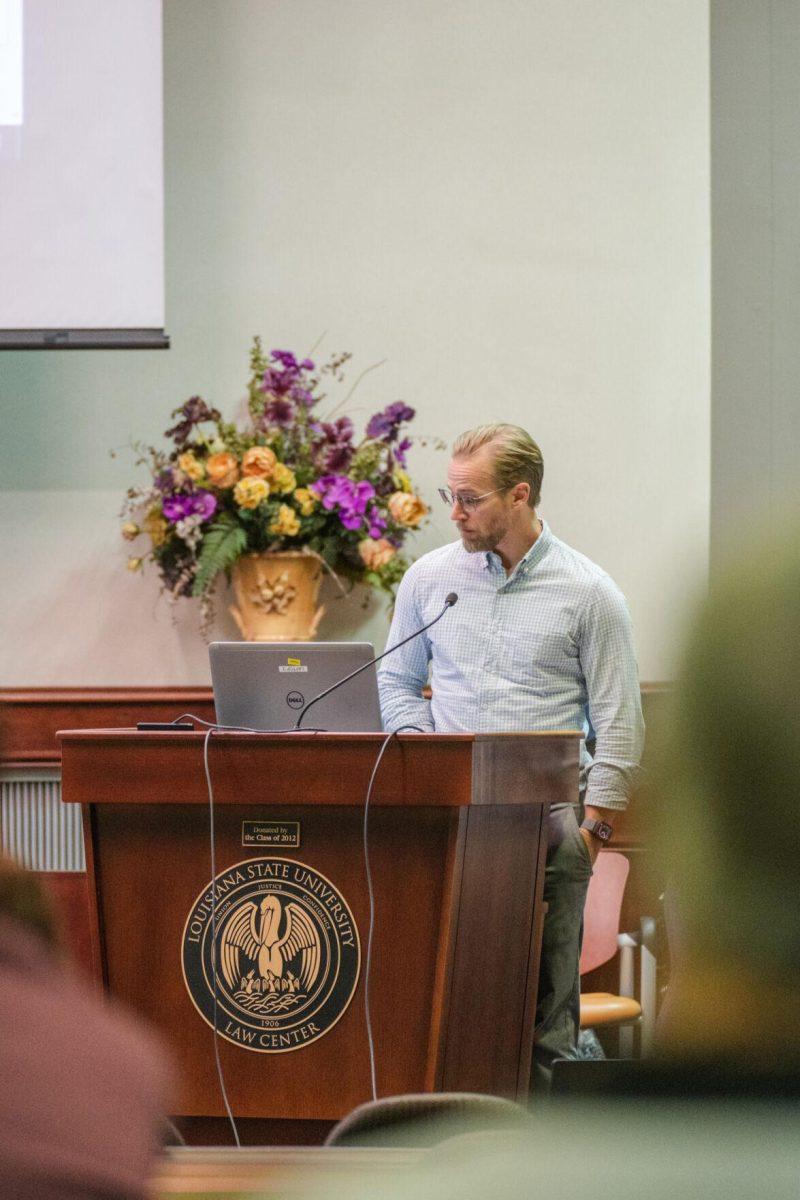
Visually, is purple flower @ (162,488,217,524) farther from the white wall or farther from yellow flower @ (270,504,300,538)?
the white wall

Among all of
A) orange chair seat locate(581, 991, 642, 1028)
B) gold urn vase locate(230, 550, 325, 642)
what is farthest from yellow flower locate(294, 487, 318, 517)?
orange chair seat locate(581, 991, 642, 1028)

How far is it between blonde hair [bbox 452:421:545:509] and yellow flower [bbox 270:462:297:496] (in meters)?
0.45

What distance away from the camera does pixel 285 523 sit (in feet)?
11.2

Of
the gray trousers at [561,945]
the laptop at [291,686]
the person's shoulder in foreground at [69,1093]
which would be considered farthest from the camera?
the gray trousers at [561,945]

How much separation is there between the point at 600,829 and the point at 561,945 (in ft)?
1.06

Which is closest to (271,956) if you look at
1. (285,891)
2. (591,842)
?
(285,891)

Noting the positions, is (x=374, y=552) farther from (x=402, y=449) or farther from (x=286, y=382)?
(x=286, y=382)

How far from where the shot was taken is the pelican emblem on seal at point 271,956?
2.46 m

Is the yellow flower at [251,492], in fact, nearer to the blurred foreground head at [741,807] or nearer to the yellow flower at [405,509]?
the yellow flower at [405,509]

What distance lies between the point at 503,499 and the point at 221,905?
121cm

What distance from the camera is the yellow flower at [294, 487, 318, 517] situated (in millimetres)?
3455

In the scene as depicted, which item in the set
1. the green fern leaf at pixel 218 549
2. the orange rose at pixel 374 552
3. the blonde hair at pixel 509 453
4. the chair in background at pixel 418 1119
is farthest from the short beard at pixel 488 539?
the chair in background at pixel 418 1119

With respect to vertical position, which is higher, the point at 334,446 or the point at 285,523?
the point at 334,446

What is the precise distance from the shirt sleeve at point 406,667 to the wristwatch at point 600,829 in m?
0.47
